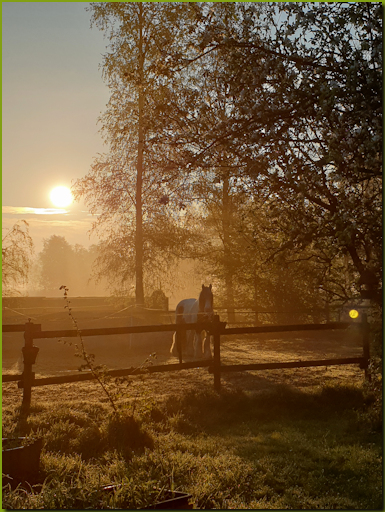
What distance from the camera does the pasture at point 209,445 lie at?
13.1 feet

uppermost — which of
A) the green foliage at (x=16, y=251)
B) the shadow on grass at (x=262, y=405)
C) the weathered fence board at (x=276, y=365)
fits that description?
the green foliage at (x=16, y=251)

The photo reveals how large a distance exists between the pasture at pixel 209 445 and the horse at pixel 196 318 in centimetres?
279

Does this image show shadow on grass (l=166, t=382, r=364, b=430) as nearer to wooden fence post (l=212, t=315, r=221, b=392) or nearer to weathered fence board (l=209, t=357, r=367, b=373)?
wooden fence post (l=212, t=315, r=221, b=392)

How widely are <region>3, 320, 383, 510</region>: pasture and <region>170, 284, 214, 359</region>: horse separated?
279cm

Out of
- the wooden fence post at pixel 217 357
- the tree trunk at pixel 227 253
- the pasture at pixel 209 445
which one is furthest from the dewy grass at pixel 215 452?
the tree trunk at pixel 227 253

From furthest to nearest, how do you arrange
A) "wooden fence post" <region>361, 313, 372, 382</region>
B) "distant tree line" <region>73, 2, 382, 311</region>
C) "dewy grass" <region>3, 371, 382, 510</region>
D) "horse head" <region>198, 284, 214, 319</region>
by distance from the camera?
1. "horse head" <region>198, 284, 214, 319</region>
2. "wooden fence post" <region>361, 313, 372, 382</region>
3. "distant tree line" <region>73, 2, 382, 311</region>
4. "dewy grass" <region>3, 371, 382, 510</region>

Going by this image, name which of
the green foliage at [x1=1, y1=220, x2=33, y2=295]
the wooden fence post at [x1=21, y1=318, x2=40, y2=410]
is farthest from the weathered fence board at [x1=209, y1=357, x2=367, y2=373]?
the green foliage at [x1=1, y1=220, x2=33, y2=295]

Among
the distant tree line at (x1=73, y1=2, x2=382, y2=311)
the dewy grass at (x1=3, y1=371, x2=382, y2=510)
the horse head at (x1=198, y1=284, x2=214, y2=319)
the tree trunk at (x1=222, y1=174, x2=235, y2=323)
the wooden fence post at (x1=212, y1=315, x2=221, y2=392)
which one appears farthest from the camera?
the tree trunk at (x1=222, y1=174, x2=235, y2=323)

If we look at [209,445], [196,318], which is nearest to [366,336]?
[209,445]

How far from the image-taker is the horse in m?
12.4

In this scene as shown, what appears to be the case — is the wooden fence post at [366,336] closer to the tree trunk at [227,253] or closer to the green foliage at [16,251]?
the tree trunk at [227,253]

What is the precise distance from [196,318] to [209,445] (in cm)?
735

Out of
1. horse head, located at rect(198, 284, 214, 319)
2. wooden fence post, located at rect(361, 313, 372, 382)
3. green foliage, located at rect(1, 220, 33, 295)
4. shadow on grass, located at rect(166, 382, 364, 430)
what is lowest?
shadow on grass, located at rect(166, 382, 364, 430)

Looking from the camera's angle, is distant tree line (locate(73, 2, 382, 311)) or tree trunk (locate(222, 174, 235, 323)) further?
tree trunk (locate(222, 174, 235, 323))
